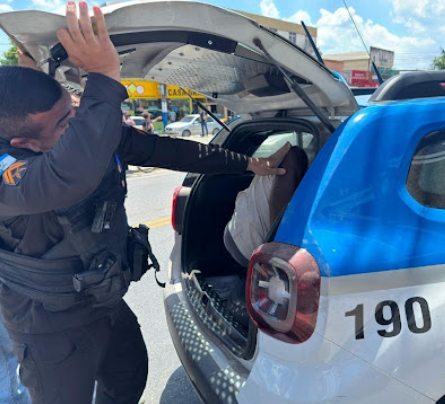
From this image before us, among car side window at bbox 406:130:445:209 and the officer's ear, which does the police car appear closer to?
car side window at bbox 406:130:445:209

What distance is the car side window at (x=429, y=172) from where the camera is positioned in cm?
134

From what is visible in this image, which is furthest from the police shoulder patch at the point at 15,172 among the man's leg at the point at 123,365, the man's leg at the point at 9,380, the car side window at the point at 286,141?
the man's leg at the point at 9,380

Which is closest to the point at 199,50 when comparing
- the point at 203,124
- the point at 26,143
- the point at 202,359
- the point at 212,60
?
the point at 212,60

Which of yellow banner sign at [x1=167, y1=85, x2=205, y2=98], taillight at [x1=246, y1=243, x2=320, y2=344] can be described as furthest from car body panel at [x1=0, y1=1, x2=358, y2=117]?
taillight at [x1=246, y1=243, x2=320, y2=344]

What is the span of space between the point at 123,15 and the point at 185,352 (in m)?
A: 1.52

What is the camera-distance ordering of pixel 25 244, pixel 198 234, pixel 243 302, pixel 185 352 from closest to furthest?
pixel 25 244
pixel 185 352
pixel 243 302
pixel 198 234

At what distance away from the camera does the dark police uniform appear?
119cm

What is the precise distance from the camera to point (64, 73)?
1.61 m

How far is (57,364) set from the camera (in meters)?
1.51

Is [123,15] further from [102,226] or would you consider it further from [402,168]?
[402,168]

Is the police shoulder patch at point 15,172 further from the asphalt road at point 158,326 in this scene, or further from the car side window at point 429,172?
the asphalt road at point 158,326

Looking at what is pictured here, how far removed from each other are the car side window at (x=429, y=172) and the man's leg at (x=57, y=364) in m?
1.44

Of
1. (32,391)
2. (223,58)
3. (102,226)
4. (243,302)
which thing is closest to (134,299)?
(243,302)

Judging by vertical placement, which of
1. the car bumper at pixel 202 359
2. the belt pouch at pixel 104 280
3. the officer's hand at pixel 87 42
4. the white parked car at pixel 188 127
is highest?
the officer's hand at pixel 87 42
